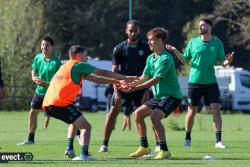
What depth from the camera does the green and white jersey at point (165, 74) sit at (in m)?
15.4

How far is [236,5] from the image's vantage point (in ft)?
209

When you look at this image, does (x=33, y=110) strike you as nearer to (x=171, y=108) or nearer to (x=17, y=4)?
(x=171, y=108)

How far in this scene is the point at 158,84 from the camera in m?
15.6

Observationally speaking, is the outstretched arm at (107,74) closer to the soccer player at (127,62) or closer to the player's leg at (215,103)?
the soccer player at (127,62)

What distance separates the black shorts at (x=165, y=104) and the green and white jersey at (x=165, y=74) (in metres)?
0.08

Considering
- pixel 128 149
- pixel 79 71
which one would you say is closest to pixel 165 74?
pixel 79 71

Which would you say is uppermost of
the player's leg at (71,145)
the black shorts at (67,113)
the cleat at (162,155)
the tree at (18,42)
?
the tree at (18,42)

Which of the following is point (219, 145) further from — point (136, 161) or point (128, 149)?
point (136, 161)

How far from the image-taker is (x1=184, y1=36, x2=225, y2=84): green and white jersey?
60.0 ft

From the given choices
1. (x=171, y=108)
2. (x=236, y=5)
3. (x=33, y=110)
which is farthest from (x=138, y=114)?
(x=236, y=5)

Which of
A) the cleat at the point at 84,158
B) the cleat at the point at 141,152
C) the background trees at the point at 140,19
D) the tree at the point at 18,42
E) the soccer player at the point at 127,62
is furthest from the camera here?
the background trees at the point at 140,19

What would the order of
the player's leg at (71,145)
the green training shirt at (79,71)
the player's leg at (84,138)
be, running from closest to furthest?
the player's leg at (84,138) → the green training shirt at (79,71) → the player's leg at (71,145)

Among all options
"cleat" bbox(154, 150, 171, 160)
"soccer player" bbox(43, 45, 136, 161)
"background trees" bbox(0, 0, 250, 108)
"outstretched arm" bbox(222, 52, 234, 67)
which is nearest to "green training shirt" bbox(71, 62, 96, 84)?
"soccer player" bbox(43, 45, 136, 161)

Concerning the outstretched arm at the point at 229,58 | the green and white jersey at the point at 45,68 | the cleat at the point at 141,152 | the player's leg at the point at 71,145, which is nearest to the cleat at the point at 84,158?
the player's leg at the point at 71,145
